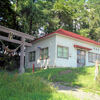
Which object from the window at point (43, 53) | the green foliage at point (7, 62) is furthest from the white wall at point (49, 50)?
the green foliage at point (7, 62)

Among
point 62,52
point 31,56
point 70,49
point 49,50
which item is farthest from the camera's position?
point 31,56

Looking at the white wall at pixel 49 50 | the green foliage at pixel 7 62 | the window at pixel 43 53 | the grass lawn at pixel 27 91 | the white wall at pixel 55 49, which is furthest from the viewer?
the window at pixel 43 53

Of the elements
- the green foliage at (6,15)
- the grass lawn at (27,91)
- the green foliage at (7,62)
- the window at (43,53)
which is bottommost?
the grass lawn at (27,91)

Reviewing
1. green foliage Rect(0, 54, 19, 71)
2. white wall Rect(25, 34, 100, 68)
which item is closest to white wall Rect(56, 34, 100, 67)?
white wall Rect(25, 34, 100, 68)

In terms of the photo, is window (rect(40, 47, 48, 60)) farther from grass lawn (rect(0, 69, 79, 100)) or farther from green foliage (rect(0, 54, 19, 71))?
grass lawn (rect(0, 69, 79, 100))

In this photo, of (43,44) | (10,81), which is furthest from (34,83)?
(43,44)

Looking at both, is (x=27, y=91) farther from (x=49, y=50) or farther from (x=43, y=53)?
(x=43, y=53)

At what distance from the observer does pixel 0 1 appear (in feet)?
50.8

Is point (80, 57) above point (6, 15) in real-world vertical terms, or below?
below

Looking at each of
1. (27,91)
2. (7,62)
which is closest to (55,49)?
(7,62)

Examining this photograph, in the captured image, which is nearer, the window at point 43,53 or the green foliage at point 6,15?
the window at point 43,53

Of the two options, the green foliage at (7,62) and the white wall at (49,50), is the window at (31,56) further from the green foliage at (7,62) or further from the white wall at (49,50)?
the green foliage at (7,62)

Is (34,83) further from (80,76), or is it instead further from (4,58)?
(4,58)

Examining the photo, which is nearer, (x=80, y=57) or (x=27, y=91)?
(x=27, y=91)
